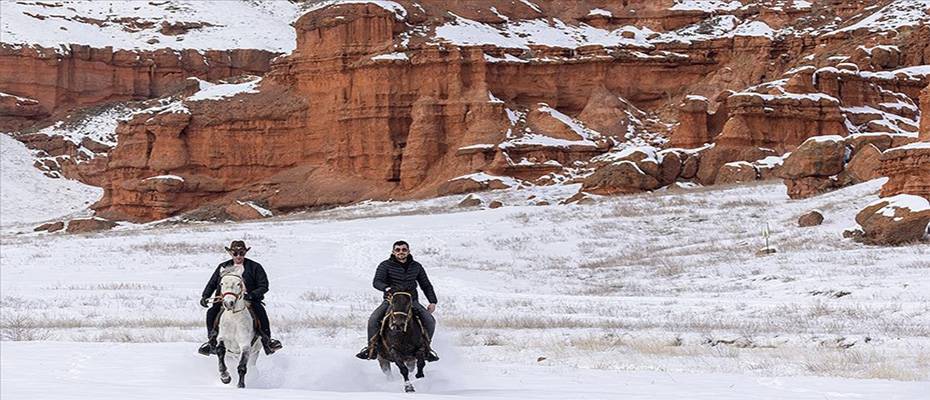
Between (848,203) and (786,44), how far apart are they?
37650 mm

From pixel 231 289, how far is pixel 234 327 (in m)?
0.47

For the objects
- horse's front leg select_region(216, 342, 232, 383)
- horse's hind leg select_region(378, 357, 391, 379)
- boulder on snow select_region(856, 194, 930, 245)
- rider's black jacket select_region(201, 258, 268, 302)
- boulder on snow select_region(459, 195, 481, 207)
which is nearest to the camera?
horse's front leg select_region(216, 342, 232, 383)

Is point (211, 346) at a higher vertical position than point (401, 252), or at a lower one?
lower

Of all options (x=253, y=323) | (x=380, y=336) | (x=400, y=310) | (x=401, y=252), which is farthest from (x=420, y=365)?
(x=253, y=323)

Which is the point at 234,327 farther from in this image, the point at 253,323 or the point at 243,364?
the point at 243,364

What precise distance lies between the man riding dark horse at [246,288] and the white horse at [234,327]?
143 mm

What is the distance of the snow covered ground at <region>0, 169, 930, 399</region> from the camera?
12.2 meters

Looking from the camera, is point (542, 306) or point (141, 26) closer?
point (542, 306)

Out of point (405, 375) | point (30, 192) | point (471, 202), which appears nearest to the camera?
point (405, 375)

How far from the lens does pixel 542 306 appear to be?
2219 centimetres

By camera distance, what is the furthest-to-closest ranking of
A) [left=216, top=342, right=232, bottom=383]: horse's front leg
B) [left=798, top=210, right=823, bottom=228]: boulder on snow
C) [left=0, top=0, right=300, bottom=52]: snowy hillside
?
1. [left=0, top=0, right=300, bottom=52]: snowy hillside
2. [left=798, top=210, right=823, bottom=228]: boulder on snow
3. [left=216, top=342, right=232, bottom=383]: horse's front leg

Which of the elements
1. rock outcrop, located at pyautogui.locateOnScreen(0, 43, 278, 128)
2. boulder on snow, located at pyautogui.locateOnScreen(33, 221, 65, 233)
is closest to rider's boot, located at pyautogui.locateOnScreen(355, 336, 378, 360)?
boulder on snow, located at pyautogui.locateOnScreen(33, 221, 65, 233)

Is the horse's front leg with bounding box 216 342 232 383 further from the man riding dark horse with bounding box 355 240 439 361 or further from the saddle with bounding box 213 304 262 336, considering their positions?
the man riding dark horse with bounding box 355 240 439 361

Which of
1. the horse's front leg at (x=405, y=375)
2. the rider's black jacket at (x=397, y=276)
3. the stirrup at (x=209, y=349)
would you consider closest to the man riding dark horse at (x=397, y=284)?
the rider's black jacket at (x=397, y=276)
